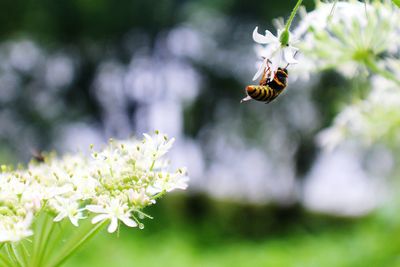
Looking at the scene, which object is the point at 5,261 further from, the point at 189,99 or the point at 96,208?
the point at 189,99

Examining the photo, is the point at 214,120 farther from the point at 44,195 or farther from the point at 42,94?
the point at 44,195

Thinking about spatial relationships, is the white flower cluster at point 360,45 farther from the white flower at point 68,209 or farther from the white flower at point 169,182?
the white flower at point 68,209

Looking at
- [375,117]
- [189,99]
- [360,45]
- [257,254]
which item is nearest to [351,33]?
[360,45]

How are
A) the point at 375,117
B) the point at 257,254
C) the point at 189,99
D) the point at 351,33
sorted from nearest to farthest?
the point at 351,33, the point at 375,117, the point at 257,254, the point at 189,99

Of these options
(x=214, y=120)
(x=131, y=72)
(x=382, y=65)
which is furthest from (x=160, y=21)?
(x=382, y=65)

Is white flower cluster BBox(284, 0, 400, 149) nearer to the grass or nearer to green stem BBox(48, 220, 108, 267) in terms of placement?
green stem BBox(48, 220, 108, 267)

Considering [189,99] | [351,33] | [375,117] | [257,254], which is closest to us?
[351,33]
